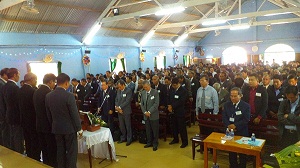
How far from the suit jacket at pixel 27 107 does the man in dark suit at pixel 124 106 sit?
199 cm

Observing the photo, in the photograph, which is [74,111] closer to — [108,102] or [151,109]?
[151,109]

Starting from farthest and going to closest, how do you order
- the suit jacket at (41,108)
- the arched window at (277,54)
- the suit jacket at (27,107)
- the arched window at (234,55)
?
1. the arched window at (234,55)
2. the arched window at (277,54)
3. the suit jacket at (27,107)
4. the suit jacket at (41,108)

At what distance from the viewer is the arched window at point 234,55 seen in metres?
19.1

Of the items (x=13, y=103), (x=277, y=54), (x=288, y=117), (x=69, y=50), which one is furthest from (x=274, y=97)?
(x=277, y=54)

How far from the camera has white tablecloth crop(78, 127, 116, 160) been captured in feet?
13.4

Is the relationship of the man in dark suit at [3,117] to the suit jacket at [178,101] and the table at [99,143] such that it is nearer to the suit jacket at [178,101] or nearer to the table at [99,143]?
the table at [99,143]

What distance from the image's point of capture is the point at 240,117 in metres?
3.73

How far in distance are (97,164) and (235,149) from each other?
273 cm

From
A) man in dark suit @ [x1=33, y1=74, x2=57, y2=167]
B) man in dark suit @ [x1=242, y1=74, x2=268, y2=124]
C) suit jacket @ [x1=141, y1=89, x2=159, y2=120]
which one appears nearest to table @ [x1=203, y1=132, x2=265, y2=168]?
man in dark suit @ [x1=242, y1=74, x2=268, y2=124]

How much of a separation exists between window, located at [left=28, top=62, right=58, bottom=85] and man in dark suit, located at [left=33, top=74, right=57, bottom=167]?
6674mm

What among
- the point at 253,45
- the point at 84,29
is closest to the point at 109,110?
the point at 84,29

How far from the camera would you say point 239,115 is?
12.2 ft

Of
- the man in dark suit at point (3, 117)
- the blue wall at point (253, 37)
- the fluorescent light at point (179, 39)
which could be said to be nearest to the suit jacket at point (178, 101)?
the man in dark suit at point (3, 117)

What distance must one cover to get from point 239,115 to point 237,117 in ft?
0.16
